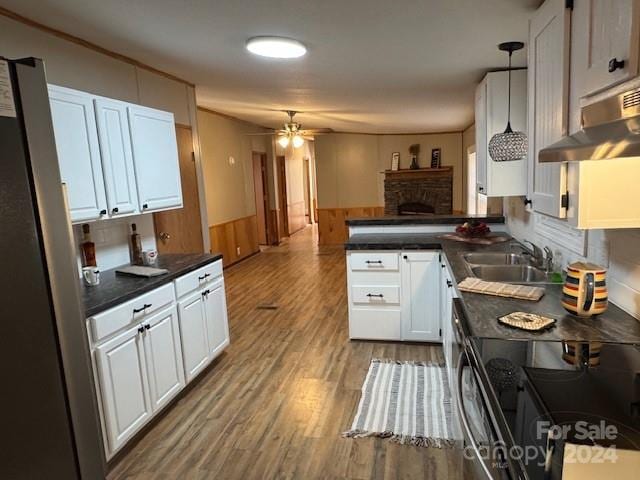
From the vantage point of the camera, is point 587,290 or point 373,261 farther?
point 373,261

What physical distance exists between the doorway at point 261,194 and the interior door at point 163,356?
568 cm

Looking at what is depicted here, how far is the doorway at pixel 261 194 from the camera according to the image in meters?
8.23

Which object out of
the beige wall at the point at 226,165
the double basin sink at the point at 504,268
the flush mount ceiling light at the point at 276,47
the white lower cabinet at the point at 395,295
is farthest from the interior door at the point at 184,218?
the double basin sink at the point at 504,268

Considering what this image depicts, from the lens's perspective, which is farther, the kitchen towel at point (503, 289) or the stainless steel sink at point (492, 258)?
the stainless steel sink at point (492, 258)

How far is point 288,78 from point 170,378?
8.84ft

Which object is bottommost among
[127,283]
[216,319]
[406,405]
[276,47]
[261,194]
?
[406,405]

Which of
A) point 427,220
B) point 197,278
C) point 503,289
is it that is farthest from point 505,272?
point 197,278

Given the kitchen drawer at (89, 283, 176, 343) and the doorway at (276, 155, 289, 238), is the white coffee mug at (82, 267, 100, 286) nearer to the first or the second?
the kitchen drawer at (89, 283, 176, 343)

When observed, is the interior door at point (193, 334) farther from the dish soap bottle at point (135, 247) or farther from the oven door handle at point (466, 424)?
the oven door handle at point (466, 424)

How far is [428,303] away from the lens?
334 centimetres

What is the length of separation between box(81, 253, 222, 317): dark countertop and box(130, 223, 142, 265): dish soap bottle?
158 mm

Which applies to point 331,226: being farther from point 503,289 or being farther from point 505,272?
point 503,289

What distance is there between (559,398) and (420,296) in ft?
7.74

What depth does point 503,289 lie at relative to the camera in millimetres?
1962
